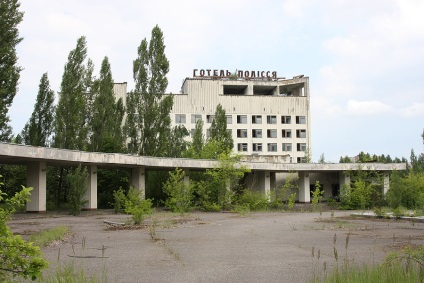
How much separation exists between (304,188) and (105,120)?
20.9m

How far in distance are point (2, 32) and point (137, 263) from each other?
81.3 ft

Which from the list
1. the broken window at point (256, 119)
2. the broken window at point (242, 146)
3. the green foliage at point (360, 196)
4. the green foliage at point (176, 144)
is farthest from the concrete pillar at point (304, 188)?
the broken window at point (256, 119)

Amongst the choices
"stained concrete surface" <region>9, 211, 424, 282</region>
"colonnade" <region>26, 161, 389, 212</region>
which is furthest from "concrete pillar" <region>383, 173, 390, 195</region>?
"stained concrete surface" <region>9, 211, 424, 282</region>

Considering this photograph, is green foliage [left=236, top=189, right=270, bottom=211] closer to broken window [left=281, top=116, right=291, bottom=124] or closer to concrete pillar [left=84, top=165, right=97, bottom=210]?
concrete pillar [left=84, top=165, right=97, bottom=210]

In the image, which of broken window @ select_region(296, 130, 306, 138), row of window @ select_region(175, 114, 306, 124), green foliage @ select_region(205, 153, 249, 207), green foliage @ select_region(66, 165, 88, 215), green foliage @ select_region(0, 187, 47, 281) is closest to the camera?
green foliage @ select_region(0, 187, 47, 281)

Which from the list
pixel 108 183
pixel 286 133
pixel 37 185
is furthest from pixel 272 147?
pixel 37 185

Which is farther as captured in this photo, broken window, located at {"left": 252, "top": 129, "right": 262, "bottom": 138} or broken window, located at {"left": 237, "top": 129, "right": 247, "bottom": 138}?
broken window, located at {"left": 252, "top": 129, "right": 262, "bottom": 138}

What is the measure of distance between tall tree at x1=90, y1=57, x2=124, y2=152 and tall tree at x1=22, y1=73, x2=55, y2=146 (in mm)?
3906

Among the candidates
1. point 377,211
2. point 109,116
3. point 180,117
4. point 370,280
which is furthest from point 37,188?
point 180,117

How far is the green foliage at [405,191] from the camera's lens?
2922cm

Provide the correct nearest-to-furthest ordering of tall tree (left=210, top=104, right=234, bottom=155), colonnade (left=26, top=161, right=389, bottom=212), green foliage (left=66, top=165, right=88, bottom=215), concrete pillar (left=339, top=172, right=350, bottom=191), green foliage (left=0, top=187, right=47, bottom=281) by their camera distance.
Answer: green foliage (left=0, top=187, right=47, bottom=281)
colonnade (left=26, top=161, right=389, bottom=212)
green foliage (left=66, top=165, right=88, bottom=215)
concrete pillar (left=339, top=172, right=350, bottom=191)
tall tree (left=210, top=104, right=234, bottom=155)

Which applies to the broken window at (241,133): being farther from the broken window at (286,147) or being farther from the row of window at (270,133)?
the broken window at (286,147)

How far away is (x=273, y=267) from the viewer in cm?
817

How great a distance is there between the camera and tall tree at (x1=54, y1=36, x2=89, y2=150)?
3272 cm
